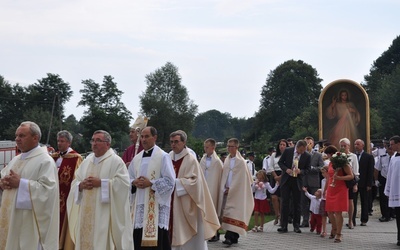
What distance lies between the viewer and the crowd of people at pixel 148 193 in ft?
28.6

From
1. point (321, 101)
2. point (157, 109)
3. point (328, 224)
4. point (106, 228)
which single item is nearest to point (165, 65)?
point (157, 109)

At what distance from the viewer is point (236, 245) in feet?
46.0

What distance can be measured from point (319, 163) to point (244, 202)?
277cm

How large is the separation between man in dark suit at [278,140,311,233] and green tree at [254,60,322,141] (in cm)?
5585

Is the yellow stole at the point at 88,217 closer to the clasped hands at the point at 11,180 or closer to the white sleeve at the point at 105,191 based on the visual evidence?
the white sleeve at the point at 105,191

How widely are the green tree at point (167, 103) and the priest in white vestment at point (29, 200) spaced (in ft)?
249

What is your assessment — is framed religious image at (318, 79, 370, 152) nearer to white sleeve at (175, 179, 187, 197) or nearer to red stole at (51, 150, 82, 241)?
white sleeve at (175, 179, 187, 197)

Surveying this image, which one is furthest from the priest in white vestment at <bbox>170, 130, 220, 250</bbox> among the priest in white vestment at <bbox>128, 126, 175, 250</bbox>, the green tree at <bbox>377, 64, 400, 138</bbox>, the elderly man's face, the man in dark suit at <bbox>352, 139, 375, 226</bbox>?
the green tree at <bbox>377, 64, 400, 138</bbox>

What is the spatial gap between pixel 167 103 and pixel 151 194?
79226mm

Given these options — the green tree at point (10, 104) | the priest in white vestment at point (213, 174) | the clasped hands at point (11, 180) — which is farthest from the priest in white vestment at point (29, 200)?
the green tree at point (10, 104)

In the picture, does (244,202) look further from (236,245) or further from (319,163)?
(319,163)

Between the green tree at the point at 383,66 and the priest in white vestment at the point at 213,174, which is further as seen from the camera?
the green tree at the point at 383,66

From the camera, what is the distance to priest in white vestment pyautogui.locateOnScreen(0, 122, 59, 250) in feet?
28.1

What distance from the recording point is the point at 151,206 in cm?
1040
